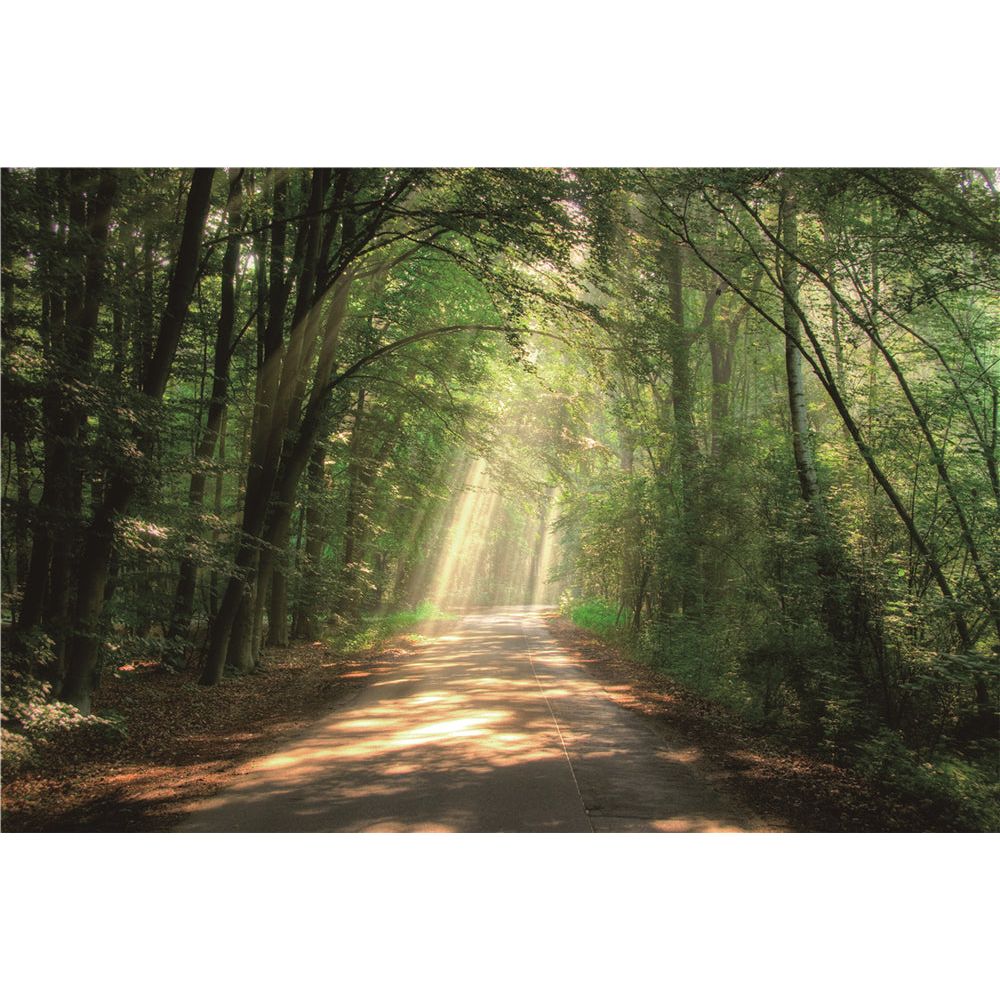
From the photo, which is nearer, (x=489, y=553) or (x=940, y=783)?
(x=940, y=783)

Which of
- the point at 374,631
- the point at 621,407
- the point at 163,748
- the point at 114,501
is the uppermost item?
the point at 621,407

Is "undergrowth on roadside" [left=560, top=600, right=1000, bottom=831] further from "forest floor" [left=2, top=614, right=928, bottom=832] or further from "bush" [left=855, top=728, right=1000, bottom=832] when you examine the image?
"forest floor" [left=2, top=614, right=928, bottom=832]

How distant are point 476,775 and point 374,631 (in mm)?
14358

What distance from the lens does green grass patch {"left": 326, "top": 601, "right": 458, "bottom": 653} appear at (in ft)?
55.1

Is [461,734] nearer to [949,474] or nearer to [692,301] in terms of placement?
[949,474]

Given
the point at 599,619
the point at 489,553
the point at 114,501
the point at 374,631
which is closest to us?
the point at 114,501

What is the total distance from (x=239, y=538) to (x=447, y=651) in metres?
6.81

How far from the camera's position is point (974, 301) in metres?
6.61

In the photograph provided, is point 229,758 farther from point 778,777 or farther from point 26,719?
point 778,777

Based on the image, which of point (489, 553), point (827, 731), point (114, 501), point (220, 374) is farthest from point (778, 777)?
point (489, 553)

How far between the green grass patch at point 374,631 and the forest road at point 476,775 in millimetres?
7561

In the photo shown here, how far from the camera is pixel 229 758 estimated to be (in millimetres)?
6312

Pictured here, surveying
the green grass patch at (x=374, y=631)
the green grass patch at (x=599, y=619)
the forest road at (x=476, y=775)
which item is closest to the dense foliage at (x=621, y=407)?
the forest road at (x=476, y=775)
